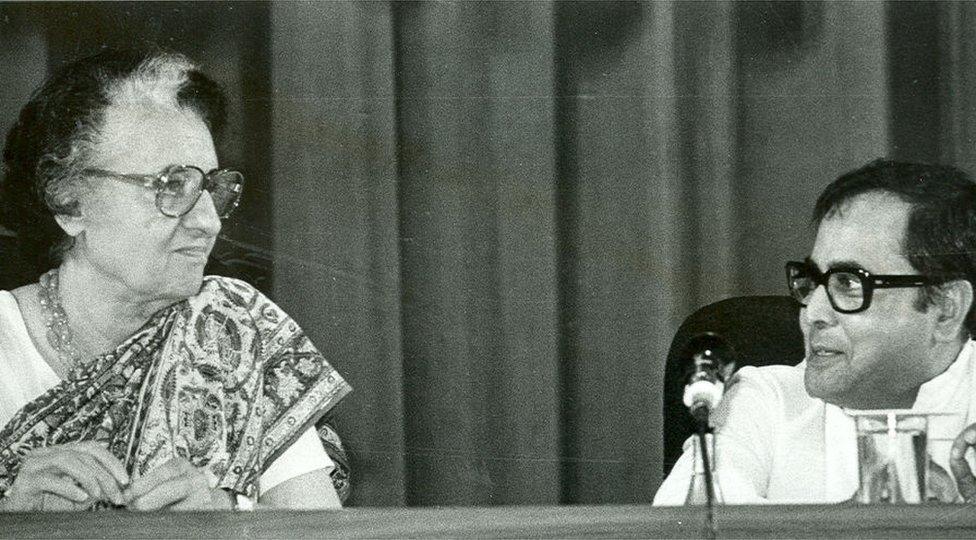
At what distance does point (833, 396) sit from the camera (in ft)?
7.31

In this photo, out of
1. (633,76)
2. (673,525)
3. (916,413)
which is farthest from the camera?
(633,76)

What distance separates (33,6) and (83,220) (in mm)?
409

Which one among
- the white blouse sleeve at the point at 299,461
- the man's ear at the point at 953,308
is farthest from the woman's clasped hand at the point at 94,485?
the man's ear at the point at 953,308

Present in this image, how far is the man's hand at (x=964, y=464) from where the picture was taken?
208cm

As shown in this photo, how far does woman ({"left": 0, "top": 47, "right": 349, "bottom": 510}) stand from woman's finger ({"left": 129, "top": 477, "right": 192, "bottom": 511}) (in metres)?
0.06

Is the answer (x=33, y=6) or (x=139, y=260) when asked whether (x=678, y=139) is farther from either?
(x=33, y=6)

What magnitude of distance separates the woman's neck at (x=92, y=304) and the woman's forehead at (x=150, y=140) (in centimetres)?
18

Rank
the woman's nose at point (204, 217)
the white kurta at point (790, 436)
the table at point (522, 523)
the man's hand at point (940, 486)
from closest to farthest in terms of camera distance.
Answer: the table at point (522, 523) < the man's hand at point (940, 486) < the white kurta at point (790, 436) < the woman's nose at point (204, 217)

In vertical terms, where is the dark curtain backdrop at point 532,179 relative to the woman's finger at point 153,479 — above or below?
above

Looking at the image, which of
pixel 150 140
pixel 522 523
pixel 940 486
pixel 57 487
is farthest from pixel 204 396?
pixel 940 486

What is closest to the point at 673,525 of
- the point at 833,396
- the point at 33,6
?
the point at 833,396

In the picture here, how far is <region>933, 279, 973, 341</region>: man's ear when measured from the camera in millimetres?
2209

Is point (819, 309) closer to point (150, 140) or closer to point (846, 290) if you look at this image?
point (846, 290)

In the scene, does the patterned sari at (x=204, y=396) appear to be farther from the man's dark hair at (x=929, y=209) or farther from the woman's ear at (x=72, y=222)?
the man's dark hair at (x=929, y=209)
